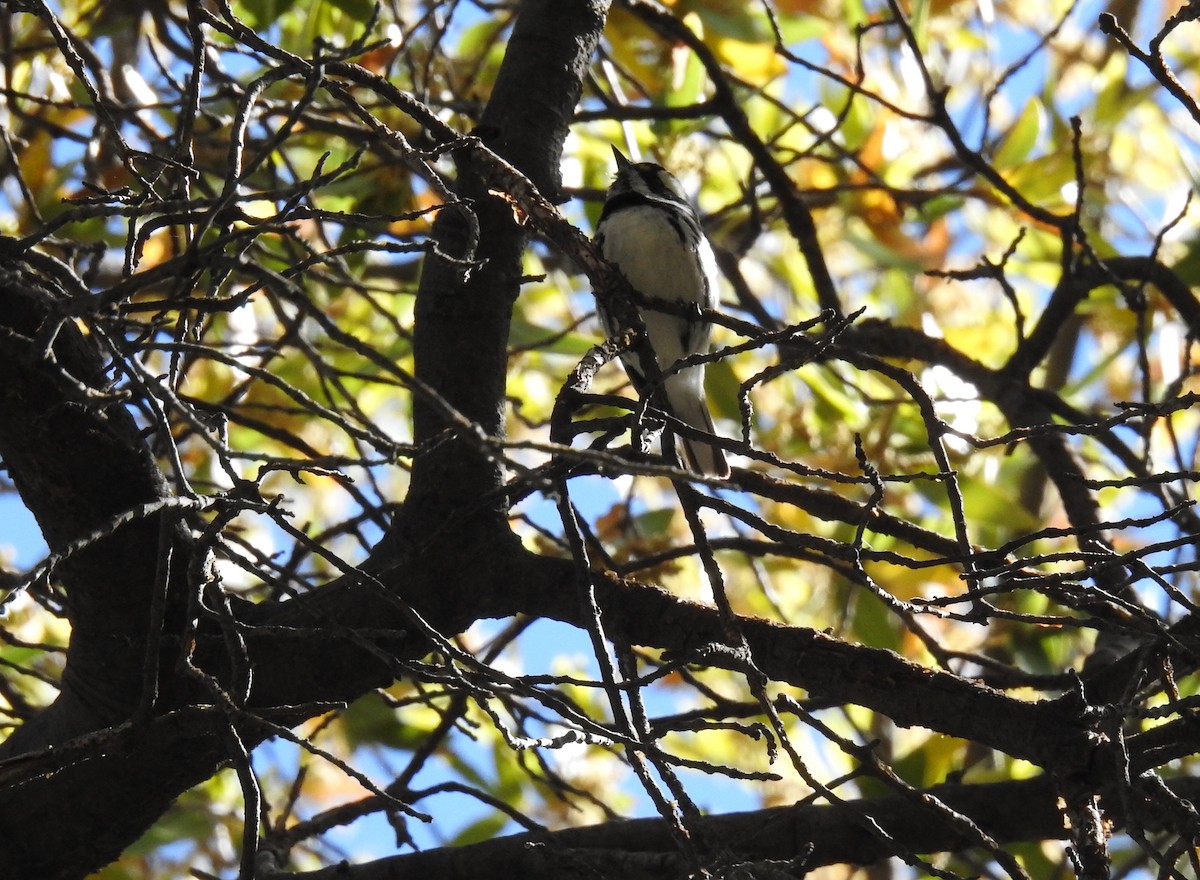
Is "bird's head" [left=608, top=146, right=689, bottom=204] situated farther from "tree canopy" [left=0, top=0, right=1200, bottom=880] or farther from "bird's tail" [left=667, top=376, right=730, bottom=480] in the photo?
"bird's tail" [left=667, top=376, right=730, bottom=480]

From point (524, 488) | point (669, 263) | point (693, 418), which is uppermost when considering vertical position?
point (669, 263)

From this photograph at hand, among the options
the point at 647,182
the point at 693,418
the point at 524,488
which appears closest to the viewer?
the point at 524,488

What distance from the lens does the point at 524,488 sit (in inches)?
76.0

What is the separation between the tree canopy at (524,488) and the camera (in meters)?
1.66

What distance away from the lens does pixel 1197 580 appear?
11.8 feet

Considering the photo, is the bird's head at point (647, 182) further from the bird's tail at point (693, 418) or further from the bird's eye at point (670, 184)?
the bird's tail at point (693, 418)

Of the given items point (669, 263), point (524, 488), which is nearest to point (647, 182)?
point (669, 263)

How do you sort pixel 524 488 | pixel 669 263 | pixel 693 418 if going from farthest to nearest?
pixel 693 418
pixel 669 263
pixel 524 488

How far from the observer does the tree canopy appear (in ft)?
5.46

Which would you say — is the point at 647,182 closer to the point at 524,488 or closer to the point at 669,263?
the point at 669,263

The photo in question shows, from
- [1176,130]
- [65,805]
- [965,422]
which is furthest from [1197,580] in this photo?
[65,805]

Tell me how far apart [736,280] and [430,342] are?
4.75 feet

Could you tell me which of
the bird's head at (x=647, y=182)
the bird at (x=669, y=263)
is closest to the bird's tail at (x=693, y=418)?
the bird at (x=669, y=263)

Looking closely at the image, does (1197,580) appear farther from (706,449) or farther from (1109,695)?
(1109,695)
